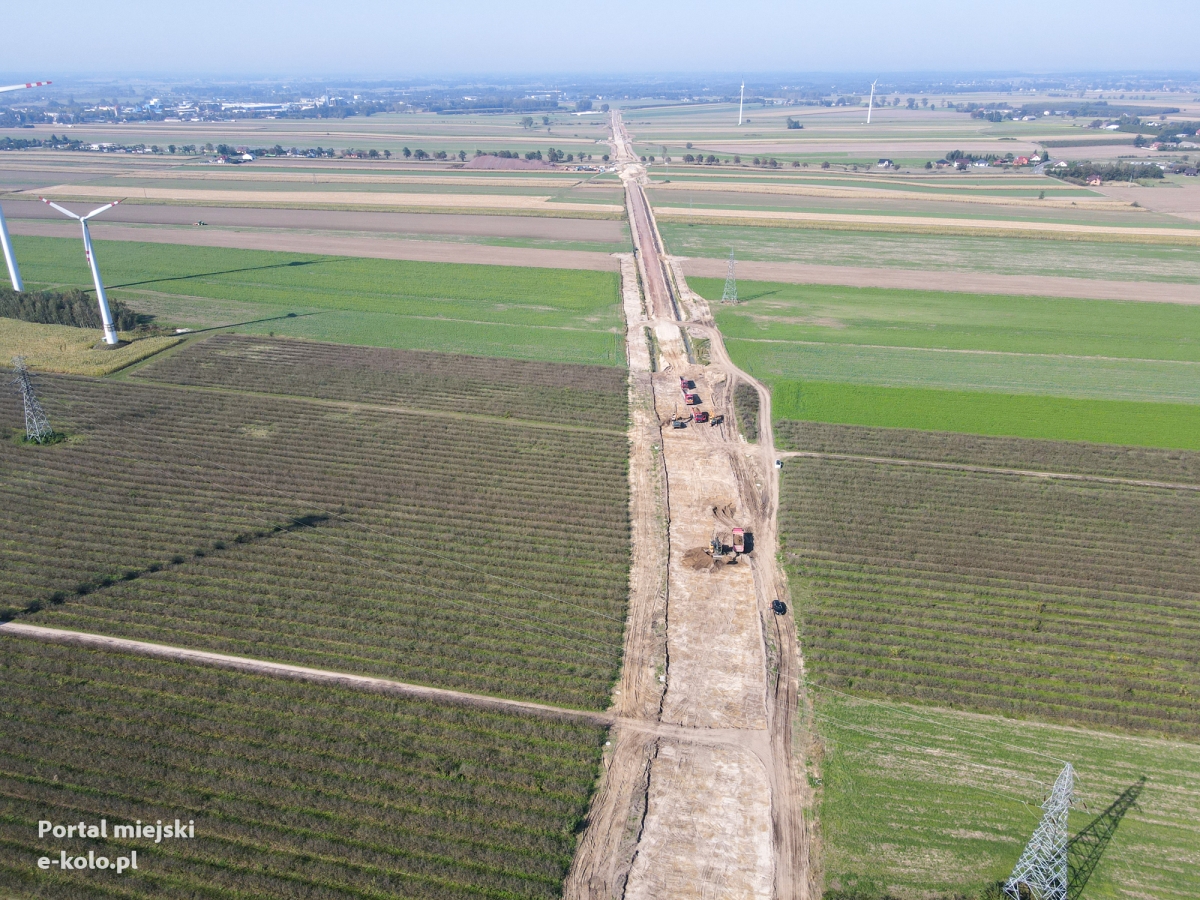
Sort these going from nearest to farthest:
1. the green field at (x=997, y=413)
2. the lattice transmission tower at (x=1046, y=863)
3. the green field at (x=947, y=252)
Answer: the lattice transmission tower at (x=1046, y=863) < the green field at (x=997, y=413) < the green field at (x=947, y=252)

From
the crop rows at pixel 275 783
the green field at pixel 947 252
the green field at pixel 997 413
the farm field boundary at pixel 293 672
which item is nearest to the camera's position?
A: the crop rows at pixel 275 783

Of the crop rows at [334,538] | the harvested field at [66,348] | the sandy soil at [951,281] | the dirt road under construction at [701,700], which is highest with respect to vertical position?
the sandy soil at [951,281]

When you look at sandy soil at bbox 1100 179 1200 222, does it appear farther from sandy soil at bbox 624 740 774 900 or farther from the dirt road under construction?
sandy soil at bbox 624 740 774 900

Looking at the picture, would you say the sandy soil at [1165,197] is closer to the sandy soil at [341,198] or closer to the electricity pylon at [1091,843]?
the sandy soil at [341,198]

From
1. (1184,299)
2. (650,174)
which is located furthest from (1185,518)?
(650,174)

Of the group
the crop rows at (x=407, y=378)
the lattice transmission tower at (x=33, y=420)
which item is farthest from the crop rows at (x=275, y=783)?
the crop rows at (x=407, y=378)
